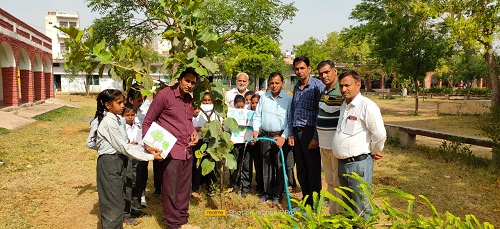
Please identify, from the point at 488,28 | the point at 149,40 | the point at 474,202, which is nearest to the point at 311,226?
the point at 474,202

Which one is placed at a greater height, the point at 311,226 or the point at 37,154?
the point at 311,226

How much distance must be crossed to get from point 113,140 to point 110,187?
0.49 metres

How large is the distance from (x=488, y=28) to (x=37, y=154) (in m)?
13.4

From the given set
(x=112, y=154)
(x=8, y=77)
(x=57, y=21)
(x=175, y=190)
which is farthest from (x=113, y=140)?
(x=57, y=21)

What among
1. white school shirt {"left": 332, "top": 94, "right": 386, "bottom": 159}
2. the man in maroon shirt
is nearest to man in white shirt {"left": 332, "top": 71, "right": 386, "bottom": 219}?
white school shirt {"left": 332, "top": 94, "right": 386, "bottom": 159}

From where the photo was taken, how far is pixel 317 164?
420 cm

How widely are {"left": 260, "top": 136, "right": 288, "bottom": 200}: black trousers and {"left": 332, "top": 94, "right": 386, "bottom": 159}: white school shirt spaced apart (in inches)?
64.2

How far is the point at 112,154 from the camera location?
3430 millimetres

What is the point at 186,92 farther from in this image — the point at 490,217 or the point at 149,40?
the point at 149,40

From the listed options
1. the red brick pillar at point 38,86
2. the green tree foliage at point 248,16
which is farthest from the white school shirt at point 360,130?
the red brick pillar at point 38,86

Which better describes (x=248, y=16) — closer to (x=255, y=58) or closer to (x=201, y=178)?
(x=201, y=178)

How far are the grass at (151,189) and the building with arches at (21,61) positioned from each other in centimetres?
866

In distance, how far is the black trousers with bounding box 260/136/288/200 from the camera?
4.72 meters

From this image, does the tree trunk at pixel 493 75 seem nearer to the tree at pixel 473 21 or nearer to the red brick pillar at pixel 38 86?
the tree at pixel 473 21
